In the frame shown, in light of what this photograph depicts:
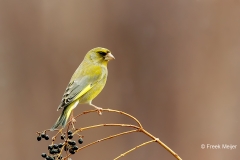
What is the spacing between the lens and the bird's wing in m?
1.24

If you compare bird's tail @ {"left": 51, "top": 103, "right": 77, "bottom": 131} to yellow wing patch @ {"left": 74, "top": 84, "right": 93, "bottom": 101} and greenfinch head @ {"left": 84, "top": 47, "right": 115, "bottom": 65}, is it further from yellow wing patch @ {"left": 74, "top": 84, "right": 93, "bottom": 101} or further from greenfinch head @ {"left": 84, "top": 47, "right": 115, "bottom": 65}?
greenfinch head @ {"left": 84, "top": 47, "right": 115, "bottom": 65}

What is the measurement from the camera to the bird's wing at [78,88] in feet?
4.07

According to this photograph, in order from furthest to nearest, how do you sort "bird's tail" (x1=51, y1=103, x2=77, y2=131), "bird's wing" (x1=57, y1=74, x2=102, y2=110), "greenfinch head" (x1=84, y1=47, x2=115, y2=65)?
"greenfinch head" (x1=84, y1=47, x2=115, y2=65) → "bird's wing" (x1=57, y1=74, x2=102, y2=110) → "bird's tail" (x1=51, y1=103, x2=77, y2=131)

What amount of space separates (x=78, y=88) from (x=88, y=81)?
72 mm

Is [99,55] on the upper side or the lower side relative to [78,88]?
upper

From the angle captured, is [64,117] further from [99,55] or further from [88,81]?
[99,55]

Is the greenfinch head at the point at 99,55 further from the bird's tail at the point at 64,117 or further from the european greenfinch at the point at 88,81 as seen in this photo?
the bird's tail at the point at 64,117

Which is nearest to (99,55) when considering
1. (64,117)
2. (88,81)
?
(88,81)

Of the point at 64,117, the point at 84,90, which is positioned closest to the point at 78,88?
the point at 84,90

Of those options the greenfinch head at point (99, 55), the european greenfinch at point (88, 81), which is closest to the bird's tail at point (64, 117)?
the european greenfinch at point (88, 81)

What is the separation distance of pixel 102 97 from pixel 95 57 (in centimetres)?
83

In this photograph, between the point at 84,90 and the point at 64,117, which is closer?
the point at 64,117

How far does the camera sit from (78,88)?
4.26 ft

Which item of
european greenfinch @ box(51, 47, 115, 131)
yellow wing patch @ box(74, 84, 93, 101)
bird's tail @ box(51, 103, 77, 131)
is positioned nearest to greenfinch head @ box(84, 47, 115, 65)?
european greenfinch @ box(51, 47, 115, 131)
